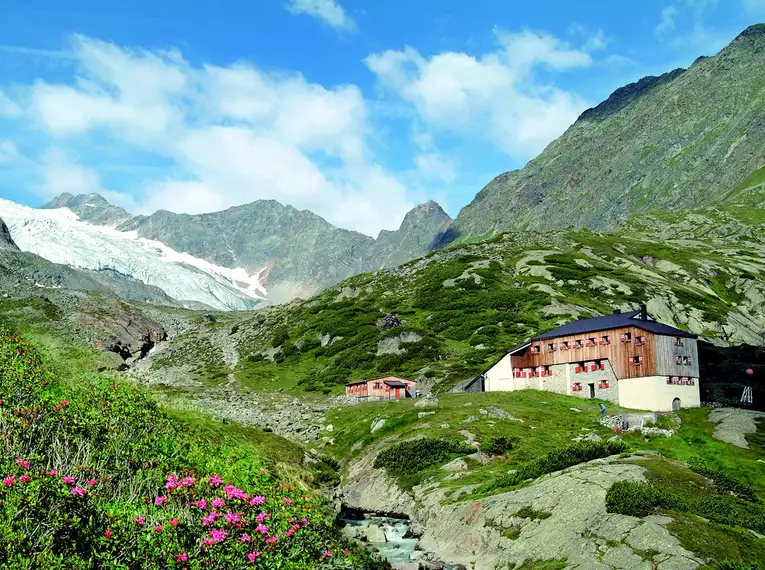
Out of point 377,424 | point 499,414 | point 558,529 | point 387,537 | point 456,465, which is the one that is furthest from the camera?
point 377,424

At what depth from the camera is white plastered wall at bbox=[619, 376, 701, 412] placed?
236 feet

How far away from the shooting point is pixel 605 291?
142 m

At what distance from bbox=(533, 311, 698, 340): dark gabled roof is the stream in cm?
4484

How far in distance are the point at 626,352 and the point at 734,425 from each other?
19.5 m

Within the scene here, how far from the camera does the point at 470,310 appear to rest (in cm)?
13538

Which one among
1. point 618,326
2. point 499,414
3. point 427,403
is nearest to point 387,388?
point 427,403

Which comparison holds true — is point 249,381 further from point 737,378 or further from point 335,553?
point 335,553

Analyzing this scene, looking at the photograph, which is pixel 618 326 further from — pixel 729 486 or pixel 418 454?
pixel 729 486

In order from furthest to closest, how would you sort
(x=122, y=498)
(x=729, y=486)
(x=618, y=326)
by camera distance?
(x=618, y=326) < (x=729, y=486) < (x=122, y=498)

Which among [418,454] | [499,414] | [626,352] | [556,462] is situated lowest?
[418,454]

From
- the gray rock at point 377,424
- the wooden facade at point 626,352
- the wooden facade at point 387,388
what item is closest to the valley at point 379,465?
the gray rock at point 377,424

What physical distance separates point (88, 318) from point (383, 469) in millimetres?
143545

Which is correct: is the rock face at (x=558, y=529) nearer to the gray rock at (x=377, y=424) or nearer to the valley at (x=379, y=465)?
the valley at (x=379, y=465)

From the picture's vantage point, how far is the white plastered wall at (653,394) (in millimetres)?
72000
